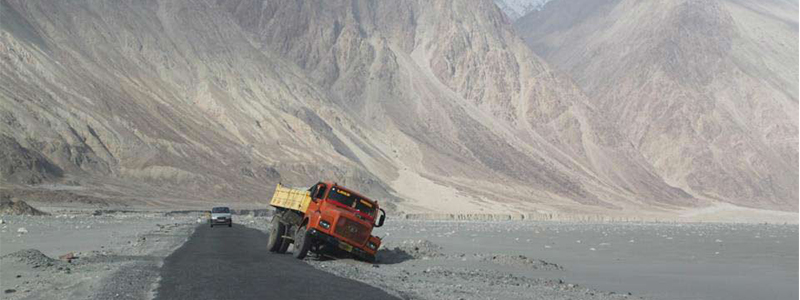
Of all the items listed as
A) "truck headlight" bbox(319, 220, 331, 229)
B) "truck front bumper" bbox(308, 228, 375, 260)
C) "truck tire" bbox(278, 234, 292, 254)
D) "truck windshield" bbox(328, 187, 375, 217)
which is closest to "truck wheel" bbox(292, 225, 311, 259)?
"truck front bumper" bbox(308, 228, 375, 260)

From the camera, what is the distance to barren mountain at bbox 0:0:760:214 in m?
118

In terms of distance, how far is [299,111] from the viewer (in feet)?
497

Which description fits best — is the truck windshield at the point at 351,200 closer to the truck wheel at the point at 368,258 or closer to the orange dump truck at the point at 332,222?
the orange dump truck at the point at 332,222

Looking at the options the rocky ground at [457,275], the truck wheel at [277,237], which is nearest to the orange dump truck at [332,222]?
the rocky ground at [457,275]

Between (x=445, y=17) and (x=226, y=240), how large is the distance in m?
162

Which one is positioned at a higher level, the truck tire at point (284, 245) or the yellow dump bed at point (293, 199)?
the yellow dump bed at point (293, 199)

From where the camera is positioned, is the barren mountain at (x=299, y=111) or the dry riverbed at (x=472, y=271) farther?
the barren mountain at (x=299, y=111)

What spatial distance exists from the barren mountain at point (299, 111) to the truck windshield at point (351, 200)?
79.5 metres

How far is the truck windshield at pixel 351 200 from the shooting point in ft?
98.2

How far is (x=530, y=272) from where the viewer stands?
29.8m

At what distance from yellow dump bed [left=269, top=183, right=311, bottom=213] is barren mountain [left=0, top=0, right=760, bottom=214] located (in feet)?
247

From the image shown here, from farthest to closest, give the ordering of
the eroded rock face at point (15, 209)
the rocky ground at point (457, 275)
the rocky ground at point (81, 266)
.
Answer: the eroded rock face at point (15, 209)
the rocky ground at point (457, 275)
the rocky ground at point (81, 266)

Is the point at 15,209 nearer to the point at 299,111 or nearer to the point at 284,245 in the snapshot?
the point at 284,245

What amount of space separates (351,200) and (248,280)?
9.07 m
